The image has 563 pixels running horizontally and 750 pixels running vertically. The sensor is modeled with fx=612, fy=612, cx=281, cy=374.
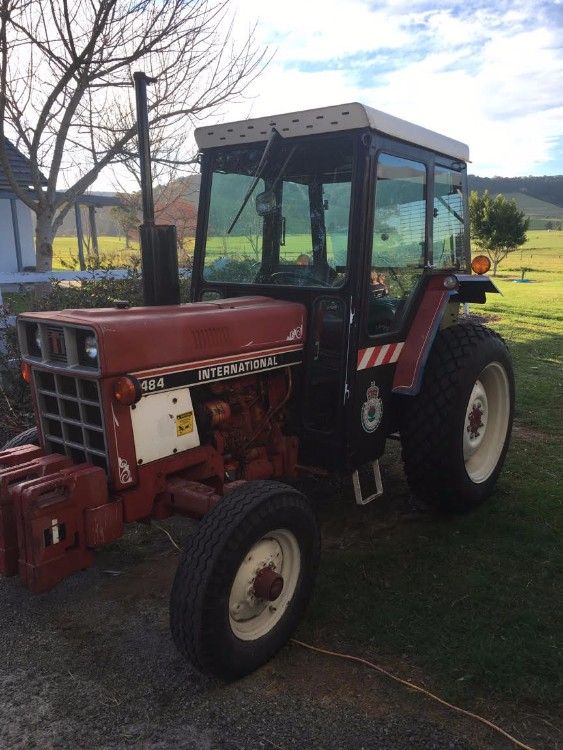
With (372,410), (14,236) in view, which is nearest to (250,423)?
(372,410)

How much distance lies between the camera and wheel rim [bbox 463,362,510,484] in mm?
4004

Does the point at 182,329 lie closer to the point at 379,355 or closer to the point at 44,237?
the point at 379,355

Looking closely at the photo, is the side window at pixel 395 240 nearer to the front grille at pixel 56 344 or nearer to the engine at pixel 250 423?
the engine at pixel 250 423

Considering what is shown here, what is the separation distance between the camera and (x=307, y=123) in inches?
124

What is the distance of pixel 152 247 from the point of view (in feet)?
10.0

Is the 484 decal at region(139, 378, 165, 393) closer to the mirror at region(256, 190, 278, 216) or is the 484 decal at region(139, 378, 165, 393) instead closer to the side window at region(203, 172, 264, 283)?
the side window at region(203, 172, 264, 283)

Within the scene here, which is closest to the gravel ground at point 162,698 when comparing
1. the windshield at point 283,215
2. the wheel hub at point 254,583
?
the wheel hub at point 254,583

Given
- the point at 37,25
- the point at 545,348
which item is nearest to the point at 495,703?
the point at 37,25

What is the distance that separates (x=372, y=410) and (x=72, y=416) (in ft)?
5.45

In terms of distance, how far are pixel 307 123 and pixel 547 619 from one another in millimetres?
2683

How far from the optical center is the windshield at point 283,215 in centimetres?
329

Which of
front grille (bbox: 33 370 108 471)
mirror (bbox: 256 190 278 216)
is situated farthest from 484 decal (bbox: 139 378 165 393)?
mirror (bbox: 256 190 278 216)

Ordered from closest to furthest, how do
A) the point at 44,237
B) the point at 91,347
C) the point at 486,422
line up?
the point at 91,347
the point at 486,422
the point at 44,237

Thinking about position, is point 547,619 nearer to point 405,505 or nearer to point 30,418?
point 405,505
